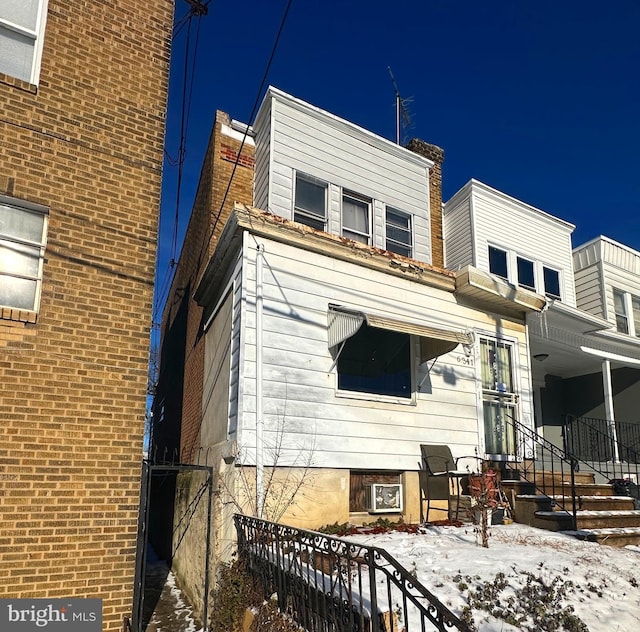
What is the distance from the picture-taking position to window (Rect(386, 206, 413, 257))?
1116 cm

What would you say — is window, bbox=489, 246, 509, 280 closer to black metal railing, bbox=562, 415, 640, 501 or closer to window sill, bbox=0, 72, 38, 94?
black metal railing, bbox=562, 415, 640, 501

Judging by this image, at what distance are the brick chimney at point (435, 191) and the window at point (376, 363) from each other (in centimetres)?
442

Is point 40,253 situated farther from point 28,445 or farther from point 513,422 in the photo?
point 513,422

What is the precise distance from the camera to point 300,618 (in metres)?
4.74

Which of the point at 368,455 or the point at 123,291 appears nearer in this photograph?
the point at 123,291

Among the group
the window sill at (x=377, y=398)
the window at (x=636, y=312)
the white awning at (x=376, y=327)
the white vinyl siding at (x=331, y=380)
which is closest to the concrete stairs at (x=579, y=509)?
the white vinyl siding at (x=331, y=380)

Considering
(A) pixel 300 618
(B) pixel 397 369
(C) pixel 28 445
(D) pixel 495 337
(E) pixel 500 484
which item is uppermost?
(D) pixel 495 337

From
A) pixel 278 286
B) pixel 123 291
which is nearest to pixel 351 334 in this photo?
pixel 278 286

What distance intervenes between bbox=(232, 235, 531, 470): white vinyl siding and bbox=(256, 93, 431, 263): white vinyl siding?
5.84ft

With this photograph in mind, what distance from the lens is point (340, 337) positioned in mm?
8219

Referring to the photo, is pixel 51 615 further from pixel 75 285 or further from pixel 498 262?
pixel 498 262

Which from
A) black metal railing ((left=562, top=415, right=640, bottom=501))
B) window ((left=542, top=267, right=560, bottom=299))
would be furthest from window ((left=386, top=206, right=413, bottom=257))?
black metal railing ((left=562, top=415, right=640, bottom=501))

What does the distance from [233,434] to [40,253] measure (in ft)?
10.9

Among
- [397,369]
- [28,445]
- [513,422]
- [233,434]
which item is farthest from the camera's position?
[513,422]
